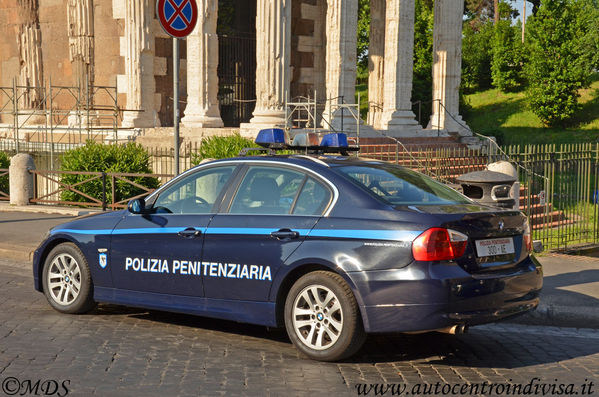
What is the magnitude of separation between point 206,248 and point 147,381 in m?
1.44

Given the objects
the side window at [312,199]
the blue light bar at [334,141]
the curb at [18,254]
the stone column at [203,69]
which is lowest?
the curb at [18,254]

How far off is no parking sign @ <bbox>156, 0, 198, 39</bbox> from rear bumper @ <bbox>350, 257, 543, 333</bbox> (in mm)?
5333

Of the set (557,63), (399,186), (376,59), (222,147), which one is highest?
(557,63)

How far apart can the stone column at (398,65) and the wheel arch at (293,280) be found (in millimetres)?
17445

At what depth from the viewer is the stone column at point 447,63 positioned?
82.4 feet

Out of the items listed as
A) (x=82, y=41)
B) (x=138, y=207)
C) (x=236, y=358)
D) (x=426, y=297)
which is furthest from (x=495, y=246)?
(x=82, y=41)

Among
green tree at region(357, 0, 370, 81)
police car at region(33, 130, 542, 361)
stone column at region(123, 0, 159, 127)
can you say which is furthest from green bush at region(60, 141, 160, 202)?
green tree at region(357, 0, 370, 81)

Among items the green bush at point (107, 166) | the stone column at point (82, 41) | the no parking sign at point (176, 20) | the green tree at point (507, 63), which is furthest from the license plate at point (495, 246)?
the green tree at point (507, 63)

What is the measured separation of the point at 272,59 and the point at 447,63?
7.30 m

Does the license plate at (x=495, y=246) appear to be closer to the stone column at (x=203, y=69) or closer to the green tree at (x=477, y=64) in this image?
the stone column at (x=203, y=69)

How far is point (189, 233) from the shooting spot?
687 centimetres

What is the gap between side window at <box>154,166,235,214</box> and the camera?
7.04 meters

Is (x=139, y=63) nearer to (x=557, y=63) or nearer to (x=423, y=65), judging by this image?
(x=423, y=65)

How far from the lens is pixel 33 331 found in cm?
715
